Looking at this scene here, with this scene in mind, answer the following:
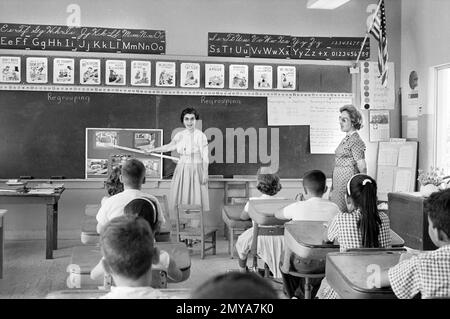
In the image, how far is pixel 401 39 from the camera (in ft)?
23.0

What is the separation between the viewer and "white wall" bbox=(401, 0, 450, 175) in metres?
6.14

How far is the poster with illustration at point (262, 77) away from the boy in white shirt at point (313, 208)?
10.3 feet

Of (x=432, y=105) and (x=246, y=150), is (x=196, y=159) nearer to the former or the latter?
(x=246, y=150)

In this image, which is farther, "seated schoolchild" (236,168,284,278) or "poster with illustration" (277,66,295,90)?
"poster with illustration" (277,66,295,90)

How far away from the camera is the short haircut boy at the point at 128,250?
1.80 metres

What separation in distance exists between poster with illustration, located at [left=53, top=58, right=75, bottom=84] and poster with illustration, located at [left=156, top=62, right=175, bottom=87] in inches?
36.4

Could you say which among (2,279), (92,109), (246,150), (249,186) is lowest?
(2,279)

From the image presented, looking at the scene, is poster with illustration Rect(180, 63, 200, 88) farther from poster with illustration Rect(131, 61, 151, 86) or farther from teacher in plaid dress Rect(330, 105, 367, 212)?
teacher in plaid dress Rect(330, 105, 367, 212)

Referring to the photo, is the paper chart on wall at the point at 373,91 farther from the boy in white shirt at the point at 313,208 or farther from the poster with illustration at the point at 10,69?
the poster with illustration at the point at 10,69

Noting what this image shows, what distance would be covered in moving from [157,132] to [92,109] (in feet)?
2.47

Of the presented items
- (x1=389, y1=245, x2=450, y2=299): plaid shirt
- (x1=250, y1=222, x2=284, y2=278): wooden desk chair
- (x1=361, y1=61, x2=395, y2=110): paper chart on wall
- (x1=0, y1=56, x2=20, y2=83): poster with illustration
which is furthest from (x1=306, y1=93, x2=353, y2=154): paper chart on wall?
(x1=389, y1=245, x2=450, y2=299): plaid shirt

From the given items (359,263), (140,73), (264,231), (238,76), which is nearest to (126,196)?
(264,231)
